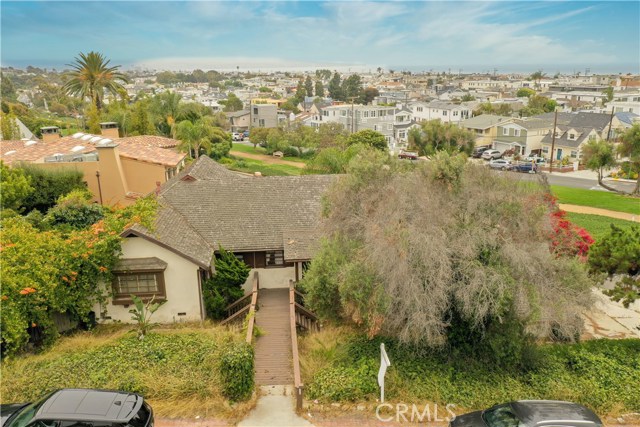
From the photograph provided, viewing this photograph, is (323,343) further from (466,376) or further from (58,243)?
(58,243)

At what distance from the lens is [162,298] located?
17.3 metres

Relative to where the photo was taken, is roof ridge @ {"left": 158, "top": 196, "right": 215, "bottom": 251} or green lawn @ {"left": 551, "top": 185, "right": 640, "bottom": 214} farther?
green lawn @ {"left": 551, "top": 185, "right": 640, "bottom": 214}

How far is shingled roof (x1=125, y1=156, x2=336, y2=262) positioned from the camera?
61.9ft

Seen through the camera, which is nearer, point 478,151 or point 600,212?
point 600,212

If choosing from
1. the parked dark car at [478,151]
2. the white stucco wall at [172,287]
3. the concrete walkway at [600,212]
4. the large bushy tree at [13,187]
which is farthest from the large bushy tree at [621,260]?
the parked dark car at [478,151]

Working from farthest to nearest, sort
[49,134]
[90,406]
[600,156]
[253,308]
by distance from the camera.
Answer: [600,156], [49,134], [253,308], [90,406]

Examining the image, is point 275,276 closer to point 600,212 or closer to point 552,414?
point 552,414

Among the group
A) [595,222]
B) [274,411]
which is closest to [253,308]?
[274,411]

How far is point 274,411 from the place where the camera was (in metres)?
11.7

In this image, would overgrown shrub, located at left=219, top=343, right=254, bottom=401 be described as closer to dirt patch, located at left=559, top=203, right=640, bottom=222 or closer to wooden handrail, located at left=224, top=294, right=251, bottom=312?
wooden handrail, located at left=224, top=294, right=251, bottom=312

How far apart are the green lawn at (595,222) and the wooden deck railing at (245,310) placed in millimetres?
25203

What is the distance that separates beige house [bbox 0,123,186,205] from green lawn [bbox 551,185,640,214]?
35.4 meters

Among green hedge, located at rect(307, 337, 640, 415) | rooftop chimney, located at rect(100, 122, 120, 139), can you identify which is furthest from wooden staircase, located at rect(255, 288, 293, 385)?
rooftop chimney, located at rect(100, 122, 120, 139)

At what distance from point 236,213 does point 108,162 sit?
10784 millimetres
